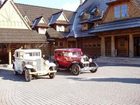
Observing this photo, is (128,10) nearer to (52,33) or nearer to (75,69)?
(75,69)

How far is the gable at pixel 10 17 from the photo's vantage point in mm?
27578

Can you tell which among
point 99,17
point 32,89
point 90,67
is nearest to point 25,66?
point 32,89

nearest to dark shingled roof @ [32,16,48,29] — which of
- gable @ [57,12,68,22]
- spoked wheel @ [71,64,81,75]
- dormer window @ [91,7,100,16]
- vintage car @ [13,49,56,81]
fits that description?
gable @ [57,12,68,22]

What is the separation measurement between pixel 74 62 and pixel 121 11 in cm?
1341

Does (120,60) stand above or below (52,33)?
below

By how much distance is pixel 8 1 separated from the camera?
2773cm

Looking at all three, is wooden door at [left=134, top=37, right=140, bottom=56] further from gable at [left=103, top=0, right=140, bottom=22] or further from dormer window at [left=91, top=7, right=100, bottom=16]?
dormer window at [left=91, top=7, right=100, bottom=16]

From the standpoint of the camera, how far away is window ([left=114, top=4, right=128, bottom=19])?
29.4m

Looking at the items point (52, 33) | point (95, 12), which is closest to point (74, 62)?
point (95, 12)

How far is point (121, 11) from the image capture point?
97.9ft

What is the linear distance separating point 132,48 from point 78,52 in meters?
9.32

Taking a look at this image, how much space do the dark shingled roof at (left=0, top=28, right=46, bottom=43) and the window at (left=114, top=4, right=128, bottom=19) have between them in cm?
929

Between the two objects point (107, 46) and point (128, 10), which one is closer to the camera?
point (128, 10)

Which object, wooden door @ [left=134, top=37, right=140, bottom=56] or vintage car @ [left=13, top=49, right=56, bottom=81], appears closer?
vintage car @ [left=13, top=49, right=56, bottom=81]
